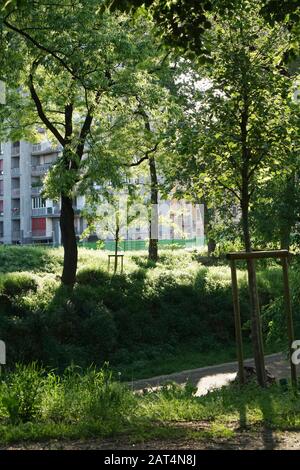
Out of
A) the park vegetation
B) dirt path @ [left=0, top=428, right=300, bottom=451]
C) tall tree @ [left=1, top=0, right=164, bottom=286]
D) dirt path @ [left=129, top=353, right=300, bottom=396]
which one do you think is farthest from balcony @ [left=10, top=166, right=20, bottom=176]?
dirt path @ [left=0, top=428, right=300, bottom=451]

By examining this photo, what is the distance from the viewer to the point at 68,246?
22.3 meters

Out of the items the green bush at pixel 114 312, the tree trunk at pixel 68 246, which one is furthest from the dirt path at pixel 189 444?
the tree trunk at pixel 68 246

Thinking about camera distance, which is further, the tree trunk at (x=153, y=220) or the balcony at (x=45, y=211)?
the balcony at (x=45, y=211)

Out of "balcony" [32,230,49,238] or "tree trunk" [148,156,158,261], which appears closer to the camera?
"tree trunk" [148,156,158,261]

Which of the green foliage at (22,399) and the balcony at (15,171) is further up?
the balcony at (15,171)

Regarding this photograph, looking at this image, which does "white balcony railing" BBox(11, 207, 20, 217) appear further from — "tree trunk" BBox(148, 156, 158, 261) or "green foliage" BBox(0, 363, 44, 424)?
"green foliage" BBox(0, 363, 44, 424)

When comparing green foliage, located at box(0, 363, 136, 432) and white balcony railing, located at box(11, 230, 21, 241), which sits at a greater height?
white balcony railing, located at box(11, 230, 21, 241)

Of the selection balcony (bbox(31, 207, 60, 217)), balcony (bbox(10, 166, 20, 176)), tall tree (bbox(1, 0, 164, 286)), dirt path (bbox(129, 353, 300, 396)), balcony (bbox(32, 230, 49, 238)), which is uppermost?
balcony (bbox(10, 166, 20, 176))

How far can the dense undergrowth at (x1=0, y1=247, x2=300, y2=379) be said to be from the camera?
61.3 ft

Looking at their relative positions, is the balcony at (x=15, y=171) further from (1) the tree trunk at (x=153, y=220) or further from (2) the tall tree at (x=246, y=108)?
(2) the tall tree at (x=246, y=108)

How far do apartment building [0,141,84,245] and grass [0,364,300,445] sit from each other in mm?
67545

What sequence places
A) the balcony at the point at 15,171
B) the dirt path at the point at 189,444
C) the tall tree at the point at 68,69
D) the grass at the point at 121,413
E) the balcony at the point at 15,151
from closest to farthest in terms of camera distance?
the dirt path at the point at 189,444, the grass at the point at 121,413, the tall tree at the point at 68,69, the balcony at the point at 15,171, the balcony at the point at 15,151

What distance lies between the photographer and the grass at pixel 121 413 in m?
5.54

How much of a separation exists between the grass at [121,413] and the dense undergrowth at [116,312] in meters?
8.26
